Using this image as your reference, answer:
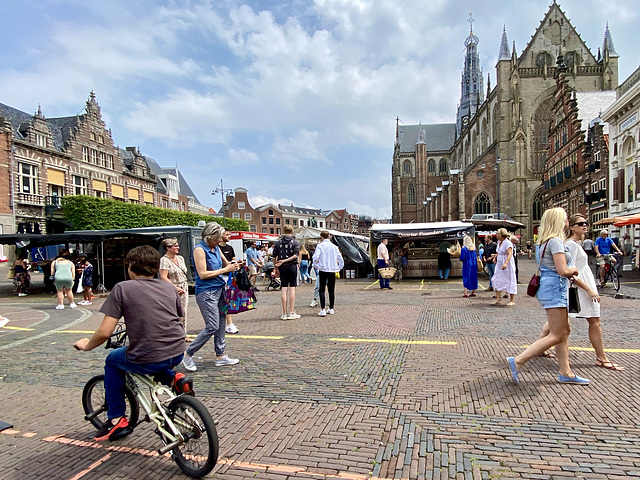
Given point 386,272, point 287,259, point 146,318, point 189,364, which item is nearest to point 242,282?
point 189,364

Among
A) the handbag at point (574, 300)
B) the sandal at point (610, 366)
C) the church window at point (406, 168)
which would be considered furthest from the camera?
the church window at point (406, 168)

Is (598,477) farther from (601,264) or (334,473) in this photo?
(601,264)

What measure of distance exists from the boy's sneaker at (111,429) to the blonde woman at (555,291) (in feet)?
12.1

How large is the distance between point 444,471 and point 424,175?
286ft

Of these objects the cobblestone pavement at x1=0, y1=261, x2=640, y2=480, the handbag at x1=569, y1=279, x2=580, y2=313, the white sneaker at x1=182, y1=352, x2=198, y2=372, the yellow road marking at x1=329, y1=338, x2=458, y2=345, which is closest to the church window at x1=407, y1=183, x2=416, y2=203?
the cobblestone pavement at x1=0, y1=261, x2=640, y2=480

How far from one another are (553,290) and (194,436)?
3601 mm

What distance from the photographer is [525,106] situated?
50.1 metres

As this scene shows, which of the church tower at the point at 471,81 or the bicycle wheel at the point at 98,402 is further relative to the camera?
the church tower at the point at 471,81

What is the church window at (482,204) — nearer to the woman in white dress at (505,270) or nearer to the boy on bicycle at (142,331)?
the woman in white dress at (505,270)

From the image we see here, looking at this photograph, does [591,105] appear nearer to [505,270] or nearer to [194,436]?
[505,270]

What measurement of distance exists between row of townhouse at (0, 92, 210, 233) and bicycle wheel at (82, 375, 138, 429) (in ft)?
93.1

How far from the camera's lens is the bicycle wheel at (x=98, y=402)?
3.09 metres

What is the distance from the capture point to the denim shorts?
4.02 meters

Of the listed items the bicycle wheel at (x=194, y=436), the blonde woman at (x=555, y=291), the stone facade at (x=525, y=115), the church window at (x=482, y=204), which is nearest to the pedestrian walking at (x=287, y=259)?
the blonde woman at (x=555, y=291)
